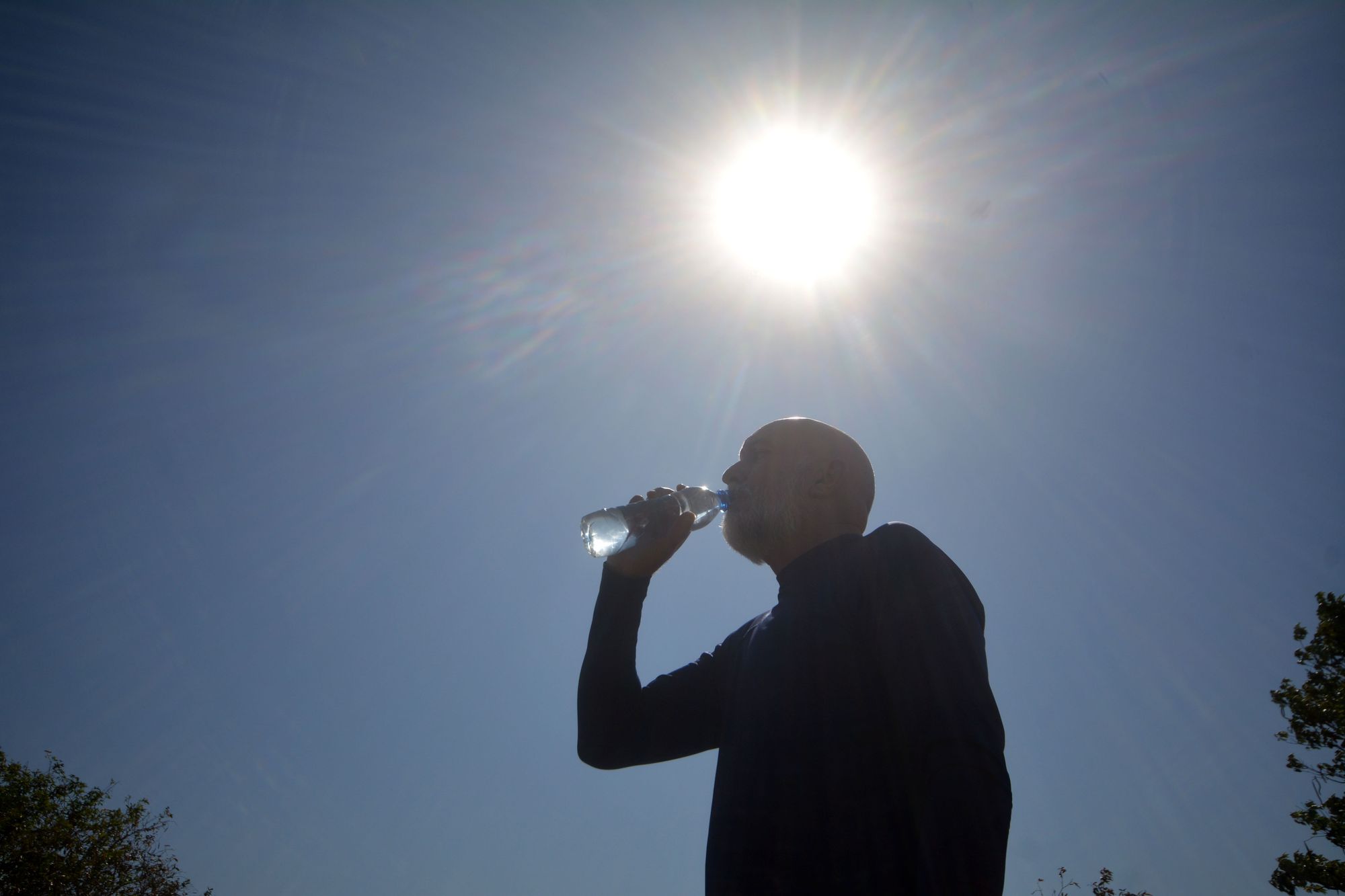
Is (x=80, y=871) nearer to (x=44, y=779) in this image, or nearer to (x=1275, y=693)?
(x=44, y=779)

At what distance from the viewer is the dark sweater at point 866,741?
1.23 m

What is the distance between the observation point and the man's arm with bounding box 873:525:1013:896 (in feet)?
3.80

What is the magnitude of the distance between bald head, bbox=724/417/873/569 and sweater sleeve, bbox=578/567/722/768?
465 mm

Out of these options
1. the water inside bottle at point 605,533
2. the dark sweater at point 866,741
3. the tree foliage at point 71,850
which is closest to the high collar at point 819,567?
the dark sweater at point 866,741

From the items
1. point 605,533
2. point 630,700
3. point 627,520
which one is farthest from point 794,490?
point 630,700

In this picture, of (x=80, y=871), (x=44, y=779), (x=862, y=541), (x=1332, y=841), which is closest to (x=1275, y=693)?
(x=1332, y=841)

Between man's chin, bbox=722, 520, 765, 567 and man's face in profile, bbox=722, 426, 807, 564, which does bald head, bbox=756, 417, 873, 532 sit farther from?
man's chin, bbox=722, 520, 765, 567

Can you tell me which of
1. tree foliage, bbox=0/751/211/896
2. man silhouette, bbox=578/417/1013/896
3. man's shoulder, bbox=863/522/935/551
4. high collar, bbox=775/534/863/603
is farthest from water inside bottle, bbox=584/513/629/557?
tree foliage, bbox=0/751/211/896

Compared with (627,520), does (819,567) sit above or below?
below

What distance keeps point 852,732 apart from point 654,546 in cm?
118

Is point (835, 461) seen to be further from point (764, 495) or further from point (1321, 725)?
point (1321, 725)

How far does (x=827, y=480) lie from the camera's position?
241 centimetres

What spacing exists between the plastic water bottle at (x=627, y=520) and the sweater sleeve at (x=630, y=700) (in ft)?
0.69

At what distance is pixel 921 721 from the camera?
4.40 feet
